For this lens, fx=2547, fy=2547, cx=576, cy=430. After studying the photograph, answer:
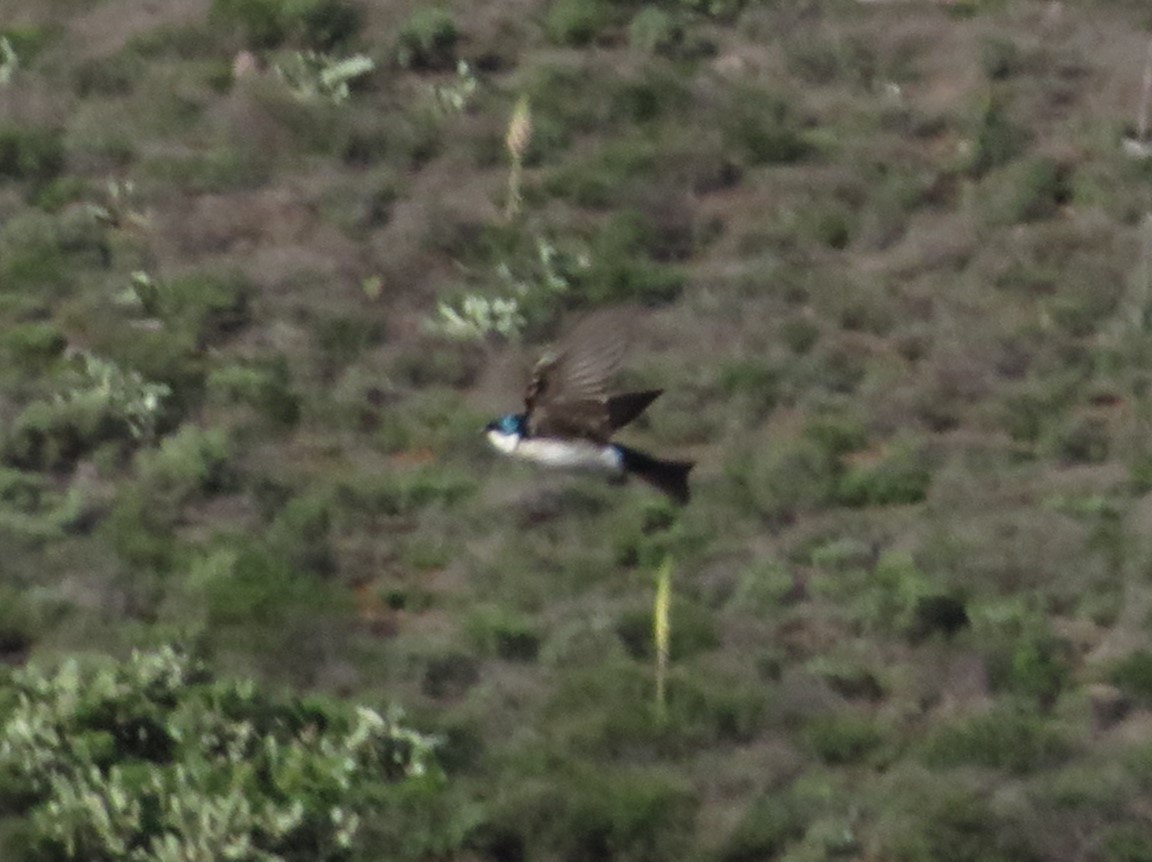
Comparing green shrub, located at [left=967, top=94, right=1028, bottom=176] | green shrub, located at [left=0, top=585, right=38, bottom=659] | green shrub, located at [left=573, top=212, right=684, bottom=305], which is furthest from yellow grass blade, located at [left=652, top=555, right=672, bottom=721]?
green shrub, located at [left=967, top=94, right=1028, bottom=176]

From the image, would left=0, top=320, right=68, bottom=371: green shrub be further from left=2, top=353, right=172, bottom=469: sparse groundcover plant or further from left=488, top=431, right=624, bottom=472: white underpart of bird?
left=488, top=431, right=624, bottom=472: white underpart of bird

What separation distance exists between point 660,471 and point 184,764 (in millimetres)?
2795

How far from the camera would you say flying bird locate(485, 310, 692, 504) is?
10.1 meters

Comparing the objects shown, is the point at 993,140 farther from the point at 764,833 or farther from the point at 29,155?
the point at 764,833

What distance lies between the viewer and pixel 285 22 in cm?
1673

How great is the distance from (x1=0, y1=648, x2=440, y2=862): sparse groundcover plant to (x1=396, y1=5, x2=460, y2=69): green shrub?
7379 millimetres

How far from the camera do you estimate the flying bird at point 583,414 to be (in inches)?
397

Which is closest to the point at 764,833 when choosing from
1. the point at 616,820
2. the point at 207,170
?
the point at 616,820

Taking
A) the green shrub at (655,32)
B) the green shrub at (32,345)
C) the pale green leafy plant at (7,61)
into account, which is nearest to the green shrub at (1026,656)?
the green shrub at (32,345)

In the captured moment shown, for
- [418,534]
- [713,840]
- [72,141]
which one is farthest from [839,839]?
[72,141]

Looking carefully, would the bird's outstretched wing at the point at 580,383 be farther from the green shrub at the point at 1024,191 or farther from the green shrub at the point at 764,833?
the green shrub at the point at 1024,191

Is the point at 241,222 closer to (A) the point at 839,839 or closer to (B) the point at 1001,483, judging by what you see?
(B) the point at 1001,483

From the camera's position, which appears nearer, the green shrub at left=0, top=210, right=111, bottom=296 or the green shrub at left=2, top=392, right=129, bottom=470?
the green shrub at left=2, top=392, right=129, bottom=470

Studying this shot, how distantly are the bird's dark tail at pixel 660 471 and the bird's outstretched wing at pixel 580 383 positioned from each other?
1.73ft
